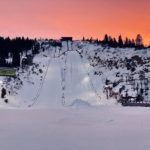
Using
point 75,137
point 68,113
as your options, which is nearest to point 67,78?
point 68,113

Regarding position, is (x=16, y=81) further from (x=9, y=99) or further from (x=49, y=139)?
(x=49, y=139)

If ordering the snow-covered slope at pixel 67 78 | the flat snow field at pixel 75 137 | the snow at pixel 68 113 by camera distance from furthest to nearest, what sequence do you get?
the snow-covered slope at pixel 67 78 → the snow at pixel 68 113 → the flat snow field at pixel 75 137

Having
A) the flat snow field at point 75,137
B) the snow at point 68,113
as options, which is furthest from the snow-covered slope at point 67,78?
the flat snow field at point 75,137

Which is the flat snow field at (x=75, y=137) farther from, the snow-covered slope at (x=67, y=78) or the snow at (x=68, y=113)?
the snow-covered slope at (x=67, y=78)

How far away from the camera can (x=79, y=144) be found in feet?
140

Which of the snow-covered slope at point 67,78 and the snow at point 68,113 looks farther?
the snow-covered slope at point 67,78

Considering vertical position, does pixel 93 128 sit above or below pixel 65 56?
below

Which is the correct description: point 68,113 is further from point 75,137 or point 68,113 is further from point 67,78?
point 67,78

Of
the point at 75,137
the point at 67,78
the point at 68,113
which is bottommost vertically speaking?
the point at 75,137

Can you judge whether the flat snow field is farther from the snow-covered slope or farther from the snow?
the snow-covered slope

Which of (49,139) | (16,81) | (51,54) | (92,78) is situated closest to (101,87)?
(92,78)

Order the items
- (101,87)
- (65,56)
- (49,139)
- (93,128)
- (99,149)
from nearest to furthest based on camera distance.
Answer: (99,149) → (49,139) → (93,128) → (101,87) → (65,56)

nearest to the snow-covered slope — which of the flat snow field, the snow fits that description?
the snow

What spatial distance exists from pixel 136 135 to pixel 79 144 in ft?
34.5
